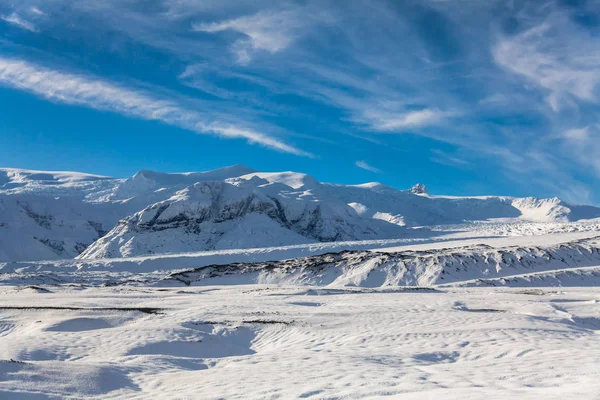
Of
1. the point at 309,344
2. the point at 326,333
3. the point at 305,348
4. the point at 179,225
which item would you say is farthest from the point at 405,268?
the point at 179,225

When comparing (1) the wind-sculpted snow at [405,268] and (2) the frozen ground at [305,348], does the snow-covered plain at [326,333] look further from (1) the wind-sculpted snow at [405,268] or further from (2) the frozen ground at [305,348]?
(1) the wind-sculpted snow at [405,268]

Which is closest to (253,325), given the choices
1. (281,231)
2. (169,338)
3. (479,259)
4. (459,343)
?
(169,338)

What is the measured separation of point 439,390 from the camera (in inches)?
375

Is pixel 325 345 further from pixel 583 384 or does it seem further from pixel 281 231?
pixel 281 231

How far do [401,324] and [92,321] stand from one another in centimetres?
1290

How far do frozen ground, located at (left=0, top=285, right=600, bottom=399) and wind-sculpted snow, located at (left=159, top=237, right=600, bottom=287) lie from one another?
559 inches

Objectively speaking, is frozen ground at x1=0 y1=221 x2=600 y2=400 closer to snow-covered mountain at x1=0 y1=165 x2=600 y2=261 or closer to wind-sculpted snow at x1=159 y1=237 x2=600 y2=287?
wind-sculpted snow at x1=159 y1=237 x2=600 y2=287

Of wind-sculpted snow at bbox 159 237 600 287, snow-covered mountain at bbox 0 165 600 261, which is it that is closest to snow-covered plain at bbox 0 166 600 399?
wind-sculpted snow at bbox 159 237 600 287

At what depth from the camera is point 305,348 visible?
16969 millimetres

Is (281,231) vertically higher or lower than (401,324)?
higher

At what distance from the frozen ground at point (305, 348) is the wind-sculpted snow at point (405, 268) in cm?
1420

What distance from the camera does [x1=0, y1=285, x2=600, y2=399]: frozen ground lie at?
35.2 ft

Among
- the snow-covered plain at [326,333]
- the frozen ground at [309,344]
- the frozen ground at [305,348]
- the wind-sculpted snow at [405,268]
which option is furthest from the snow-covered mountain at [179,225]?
the frozen ground at [305,348]

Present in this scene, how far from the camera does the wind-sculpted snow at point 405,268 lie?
45.0 metres
